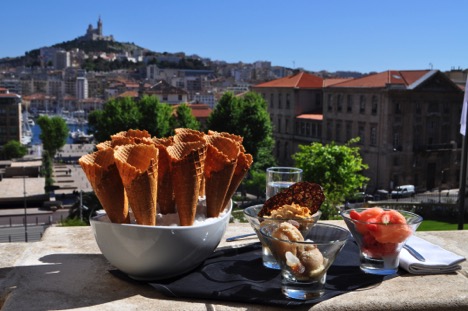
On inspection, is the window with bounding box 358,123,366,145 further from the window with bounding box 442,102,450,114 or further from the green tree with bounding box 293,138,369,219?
the green tree with bounding box 293,138,369,219

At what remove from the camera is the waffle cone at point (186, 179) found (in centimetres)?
204

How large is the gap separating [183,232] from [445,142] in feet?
130

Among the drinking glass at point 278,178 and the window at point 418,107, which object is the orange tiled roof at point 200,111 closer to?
the window at point 418,107

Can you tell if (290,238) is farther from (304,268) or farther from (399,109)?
(399,109)

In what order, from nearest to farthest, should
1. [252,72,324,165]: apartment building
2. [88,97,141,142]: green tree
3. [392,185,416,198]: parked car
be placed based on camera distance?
[88,97,141,142]: green tree, [392,185,416,198]: parked car, [252,72,324,165]: apartment building

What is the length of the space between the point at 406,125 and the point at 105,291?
36.7 m

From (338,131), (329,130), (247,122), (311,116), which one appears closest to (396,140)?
(338,131)

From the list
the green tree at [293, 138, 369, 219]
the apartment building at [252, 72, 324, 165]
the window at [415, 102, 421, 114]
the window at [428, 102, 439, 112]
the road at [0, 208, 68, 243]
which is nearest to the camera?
the green tree at [293, 138, 369, 219]

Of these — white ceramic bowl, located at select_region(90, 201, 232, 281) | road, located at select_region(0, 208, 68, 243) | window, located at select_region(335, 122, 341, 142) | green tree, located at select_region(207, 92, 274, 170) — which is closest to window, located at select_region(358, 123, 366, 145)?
window, located at select_region(335, 122, 341, 142)

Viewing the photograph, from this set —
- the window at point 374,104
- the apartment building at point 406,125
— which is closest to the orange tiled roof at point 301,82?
the apartment building at point 406,125

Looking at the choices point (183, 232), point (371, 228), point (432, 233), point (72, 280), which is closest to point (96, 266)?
point (72, 280)

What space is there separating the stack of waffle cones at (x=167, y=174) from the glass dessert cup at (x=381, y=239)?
56cm

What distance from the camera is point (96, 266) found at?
88.9 inches

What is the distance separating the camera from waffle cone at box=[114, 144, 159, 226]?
190 cm
